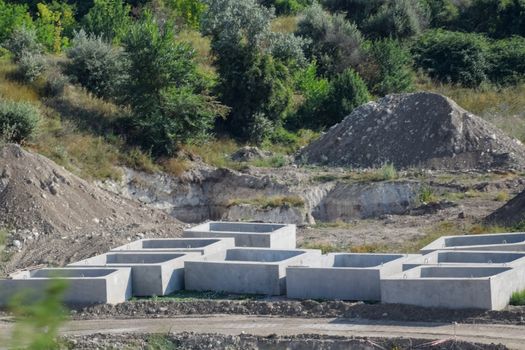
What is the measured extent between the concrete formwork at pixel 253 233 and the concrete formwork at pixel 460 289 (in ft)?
16.2

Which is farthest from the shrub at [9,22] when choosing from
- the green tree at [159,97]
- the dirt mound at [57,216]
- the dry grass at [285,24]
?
the dirt mound at [57,216]

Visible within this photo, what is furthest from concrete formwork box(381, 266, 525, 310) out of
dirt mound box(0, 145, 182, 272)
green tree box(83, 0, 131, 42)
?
green tree box(83, 0, 131, 42)

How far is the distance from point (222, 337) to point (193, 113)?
1697 centimetres

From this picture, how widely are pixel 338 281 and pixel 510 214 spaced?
7762mm

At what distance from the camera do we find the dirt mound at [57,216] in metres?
22.0

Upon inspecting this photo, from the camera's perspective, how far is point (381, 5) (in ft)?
159

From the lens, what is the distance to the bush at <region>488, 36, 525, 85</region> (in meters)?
41.6

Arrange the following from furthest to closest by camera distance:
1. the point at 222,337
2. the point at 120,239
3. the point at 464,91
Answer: the point at 464,91 < the point at 120,239 < the point at 222,337

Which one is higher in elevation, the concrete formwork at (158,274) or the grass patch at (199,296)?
the concrete formwork at (158,274)

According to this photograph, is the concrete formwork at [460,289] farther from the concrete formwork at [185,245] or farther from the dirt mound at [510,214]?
the dirt mound at [510,214]

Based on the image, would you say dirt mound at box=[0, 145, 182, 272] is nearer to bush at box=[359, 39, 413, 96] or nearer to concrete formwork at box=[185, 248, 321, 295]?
concrete formwork at box=[185, 248, 321, 295]

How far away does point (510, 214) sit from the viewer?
2322 cm

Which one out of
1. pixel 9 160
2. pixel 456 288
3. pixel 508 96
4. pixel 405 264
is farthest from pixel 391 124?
pixel 456 288

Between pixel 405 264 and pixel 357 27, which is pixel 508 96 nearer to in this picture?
pixel 357 27
